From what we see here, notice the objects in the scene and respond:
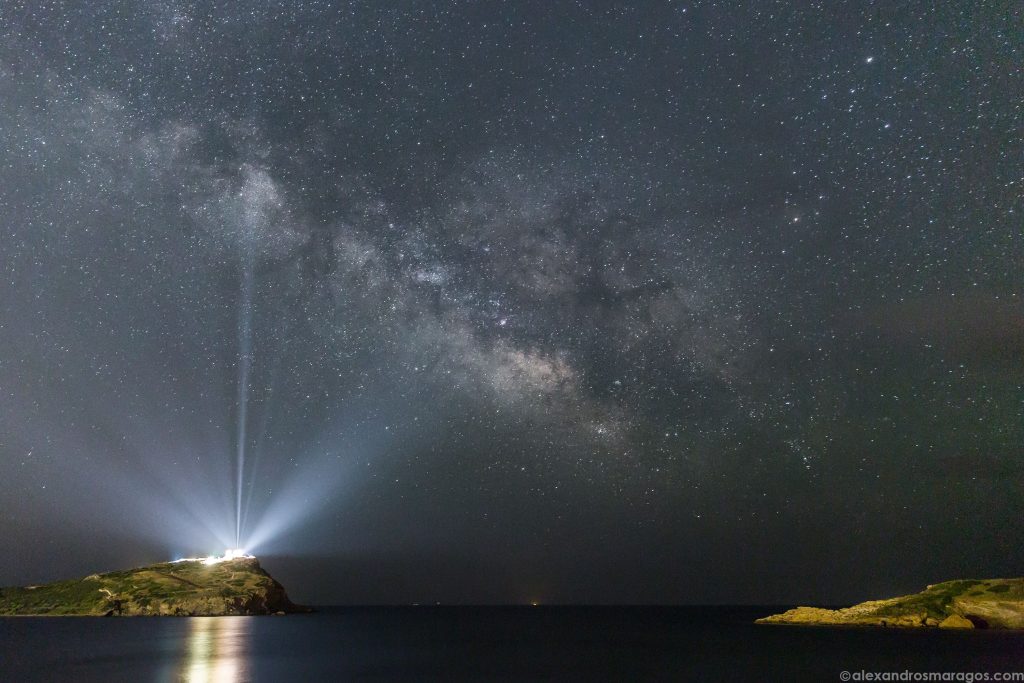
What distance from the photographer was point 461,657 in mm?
76812

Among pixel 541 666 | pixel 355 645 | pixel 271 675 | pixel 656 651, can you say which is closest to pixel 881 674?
pixel 541 666

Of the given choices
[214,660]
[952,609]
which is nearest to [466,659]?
[214,660]

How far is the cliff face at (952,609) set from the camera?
470ft

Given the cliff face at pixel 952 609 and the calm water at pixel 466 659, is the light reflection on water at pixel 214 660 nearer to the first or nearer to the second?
the calm water at pixel 466 659

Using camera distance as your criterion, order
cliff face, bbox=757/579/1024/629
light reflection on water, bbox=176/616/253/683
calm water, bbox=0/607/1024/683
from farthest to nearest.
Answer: cliff face, bbox=757/579/1024/629
calm water, bbox=0/607/1024/683
light reflection on water, bbox=176/616/253/683

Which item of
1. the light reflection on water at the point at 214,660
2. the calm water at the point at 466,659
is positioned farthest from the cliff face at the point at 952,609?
the light reflection on water at the point at 214,660

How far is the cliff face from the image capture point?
143m

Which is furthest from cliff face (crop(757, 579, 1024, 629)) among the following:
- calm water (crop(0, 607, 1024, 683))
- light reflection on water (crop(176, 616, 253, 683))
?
light reflection on water (crop(176, 616, 253, 683))

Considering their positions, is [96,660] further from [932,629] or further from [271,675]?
[932,629]

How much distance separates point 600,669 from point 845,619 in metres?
130

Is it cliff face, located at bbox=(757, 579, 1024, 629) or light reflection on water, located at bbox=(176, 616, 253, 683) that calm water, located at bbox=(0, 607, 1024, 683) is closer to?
light reflection on water, located at bbox=(176, 616, 253, 683)

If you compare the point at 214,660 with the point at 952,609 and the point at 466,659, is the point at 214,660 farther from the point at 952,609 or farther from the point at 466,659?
the point at 952,609

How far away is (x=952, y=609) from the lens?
151 m

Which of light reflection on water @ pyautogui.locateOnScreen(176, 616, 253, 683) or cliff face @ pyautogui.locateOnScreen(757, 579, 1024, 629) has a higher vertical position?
light reflection on water @ pyautogui.locateOnScreen(176, 616, 253, 683)
